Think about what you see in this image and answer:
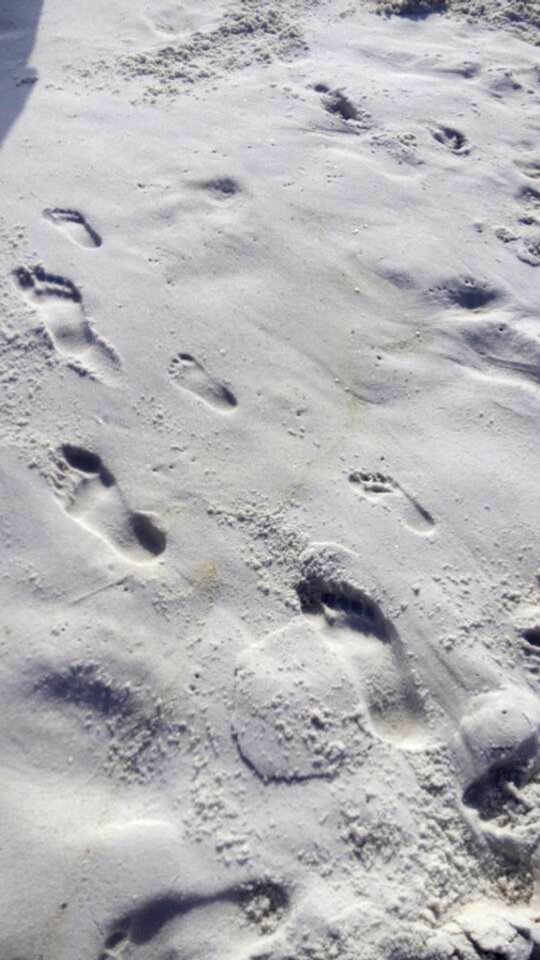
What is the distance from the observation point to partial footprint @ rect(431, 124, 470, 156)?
4039 mm

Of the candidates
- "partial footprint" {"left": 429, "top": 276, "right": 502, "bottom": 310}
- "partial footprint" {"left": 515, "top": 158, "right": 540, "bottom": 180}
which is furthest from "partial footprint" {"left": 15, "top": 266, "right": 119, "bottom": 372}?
"partial footprint" {"left": 515, "top": 158, "right": 540, "bottom": 180}

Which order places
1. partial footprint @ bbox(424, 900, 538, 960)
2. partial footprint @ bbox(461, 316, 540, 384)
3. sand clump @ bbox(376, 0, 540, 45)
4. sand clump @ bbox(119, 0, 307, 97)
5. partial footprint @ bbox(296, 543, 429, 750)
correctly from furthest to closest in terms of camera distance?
1. sand clump @ bbox(376, 0, 540, 45)
2. sand clump @ bbox(119, 0, 307, 97)
3. partial footprint @ bbox(461, 316, 540, 384)
4. partial footprint @ bbox(296, 543, 429, 750)
5. partial footprint @ bbox(424, 900, 538, 960)

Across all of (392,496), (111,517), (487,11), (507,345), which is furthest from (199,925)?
(487,11)

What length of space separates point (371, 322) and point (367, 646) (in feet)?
4.17

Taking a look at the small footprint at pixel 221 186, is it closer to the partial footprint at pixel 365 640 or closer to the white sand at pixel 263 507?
the white sand at pixel 263 507

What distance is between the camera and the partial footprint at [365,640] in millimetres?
2455

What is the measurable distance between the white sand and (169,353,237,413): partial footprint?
1 cm

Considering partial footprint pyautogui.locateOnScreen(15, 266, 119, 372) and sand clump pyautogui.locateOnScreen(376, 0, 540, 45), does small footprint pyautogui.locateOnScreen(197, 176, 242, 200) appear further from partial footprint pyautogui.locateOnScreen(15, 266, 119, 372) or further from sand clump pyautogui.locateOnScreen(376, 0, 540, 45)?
sand clump pyautogui.locateOnScreen(376, 0, 540, 45)

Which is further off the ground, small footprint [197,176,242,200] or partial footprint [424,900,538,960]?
small footprint [197,176,242,200]

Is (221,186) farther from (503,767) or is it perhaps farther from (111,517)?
(503,767)

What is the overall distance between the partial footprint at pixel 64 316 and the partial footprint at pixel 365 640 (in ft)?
3.26

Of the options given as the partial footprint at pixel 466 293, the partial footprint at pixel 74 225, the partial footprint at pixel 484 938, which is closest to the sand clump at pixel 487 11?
the partial footprint at pixel 466 293

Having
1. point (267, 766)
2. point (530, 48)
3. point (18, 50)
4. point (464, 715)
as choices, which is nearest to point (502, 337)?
point (464, 715)

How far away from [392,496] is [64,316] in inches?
49.7
